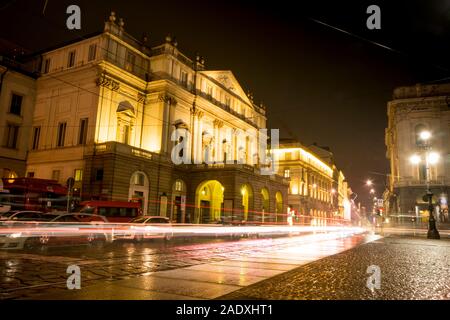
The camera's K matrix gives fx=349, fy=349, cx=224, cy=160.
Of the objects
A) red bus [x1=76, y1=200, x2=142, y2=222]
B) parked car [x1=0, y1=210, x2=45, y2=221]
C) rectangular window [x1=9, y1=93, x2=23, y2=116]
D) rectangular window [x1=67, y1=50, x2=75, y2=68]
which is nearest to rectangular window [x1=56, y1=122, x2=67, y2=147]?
rectangular window [x1=9, y1=93, x2=23, y2=116]

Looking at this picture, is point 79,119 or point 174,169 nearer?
point 79,119

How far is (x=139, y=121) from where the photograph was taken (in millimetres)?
38156

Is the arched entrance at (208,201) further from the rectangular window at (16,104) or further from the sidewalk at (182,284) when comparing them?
the sidewalk at (182,284)

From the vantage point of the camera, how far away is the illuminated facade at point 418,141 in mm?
46156

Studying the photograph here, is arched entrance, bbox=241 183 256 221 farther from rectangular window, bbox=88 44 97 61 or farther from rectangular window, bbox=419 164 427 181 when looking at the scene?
rectangular window, bbox=419 164 427 181


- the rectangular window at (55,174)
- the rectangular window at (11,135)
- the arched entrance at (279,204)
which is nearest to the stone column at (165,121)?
the rectangular window at (55,174)

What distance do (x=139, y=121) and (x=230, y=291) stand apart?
110ft

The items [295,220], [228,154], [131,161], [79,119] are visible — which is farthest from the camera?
[295,220]

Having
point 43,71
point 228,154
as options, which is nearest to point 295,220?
point 228,154

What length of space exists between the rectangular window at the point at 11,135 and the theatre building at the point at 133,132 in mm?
1764

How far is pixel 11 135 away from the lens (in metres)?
35.6

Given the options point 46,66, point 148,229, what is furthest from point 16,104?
point 148,229
